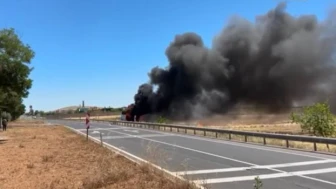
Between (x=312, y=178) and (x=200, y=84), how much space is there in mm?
59523

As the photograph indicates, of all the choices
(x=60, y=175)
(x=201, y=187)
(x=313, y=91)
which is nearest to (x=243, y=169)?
(x=201, y=187)

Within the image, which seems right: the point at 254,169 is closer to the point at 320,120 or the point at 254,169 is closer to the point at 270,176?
the point at 270,176

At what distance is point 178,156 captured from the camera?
559 inches

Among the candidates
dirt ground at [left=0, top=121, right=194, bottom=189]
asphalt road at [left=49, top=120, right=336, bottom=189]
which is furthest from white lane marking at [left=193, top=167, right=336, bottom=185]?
dirt ground at [left=0, top=121, right=194, bottom=189]

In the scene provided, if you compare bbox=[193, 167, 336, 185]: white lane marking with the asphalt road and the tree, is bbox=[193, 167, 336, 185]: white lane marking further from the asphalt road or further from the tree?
the tree

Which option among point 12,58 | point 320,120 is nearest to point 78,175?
point 12,58

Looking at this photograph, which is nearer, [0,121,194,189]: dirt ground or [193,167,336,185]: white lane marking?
[0,121,194,189]: dirt ground

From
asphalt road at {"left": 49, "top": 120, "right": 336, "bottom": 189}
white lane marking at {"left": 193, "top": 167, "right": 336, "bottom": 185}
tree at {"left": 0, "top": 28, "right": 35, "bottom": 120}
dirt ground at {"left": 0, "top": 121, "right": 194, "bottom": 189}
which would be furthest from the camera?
tree at {"left": 0, "top": 28, "right": 35, "bottom": 120}

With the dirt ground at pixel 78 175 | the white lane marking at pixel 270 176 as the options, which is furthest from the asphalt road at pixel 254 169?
the dirt ground at pixel 78 175

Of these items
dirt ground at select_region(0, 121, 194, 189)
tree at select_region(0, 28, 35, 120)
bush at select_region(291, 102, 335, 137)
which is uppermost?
tree at select_region(0, 28, 35, 120)

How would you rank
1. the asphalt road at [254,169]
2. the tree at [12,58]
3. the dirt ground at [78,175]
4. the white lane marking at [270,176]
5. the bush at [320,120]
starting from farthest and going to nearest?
the bush at [320,120] < the tree at [12,58] < the white lane marking at [270,176] < the asphalt road at [254,169] < the dirt ground at [78,175]

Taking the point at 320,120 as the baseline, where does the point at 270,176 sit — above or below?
below

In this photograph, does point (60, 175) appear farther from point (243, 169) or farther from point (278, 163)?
point (278, 163)

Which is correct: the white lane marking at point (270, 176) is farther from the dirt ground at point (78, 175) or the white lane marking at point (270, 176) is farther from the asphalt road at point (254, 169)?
the dirt ground at point (78, 175)
